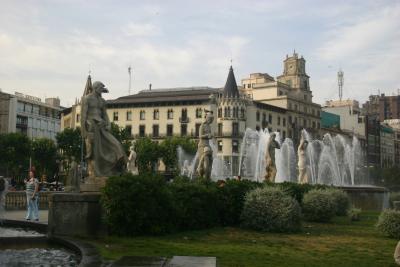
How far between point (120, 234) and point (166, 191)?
163 cm

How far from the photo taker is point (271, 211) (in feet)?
52.7

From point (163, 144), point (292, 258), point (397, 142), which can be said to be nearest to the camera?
point (292, 258)

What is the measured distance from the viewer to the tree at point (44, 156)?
265 ft

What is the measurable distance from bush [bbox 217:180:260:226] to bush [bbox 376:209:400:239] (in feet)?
13.8

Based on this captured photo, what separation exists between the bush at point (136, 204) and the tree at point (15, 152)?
222ft

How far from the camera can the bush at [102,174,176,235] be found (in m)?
12.9

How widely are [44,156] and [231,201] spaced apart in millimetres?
69285

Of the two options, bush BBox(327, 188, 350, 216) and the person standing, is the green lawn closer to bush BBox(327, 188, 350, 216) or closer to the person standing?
bush BBox(327, 188, 350, 216)

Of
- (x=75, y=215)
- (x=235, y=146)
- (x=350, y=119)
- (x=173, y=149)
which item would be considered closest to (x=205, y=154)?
(x=75, y=215)

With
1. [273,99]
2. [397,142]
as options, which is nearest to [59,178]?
[273,99]

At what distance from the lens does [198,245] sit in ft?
40.6

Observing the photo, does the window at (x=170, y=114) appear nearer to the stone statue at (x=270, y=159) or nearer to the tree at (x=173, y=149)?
the tree at (x=173, y=149)

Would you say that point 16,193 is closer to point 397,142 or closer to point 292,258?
point 292,258

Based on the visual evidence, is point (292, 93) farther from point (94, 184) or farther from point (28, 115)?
point (94, 184)
